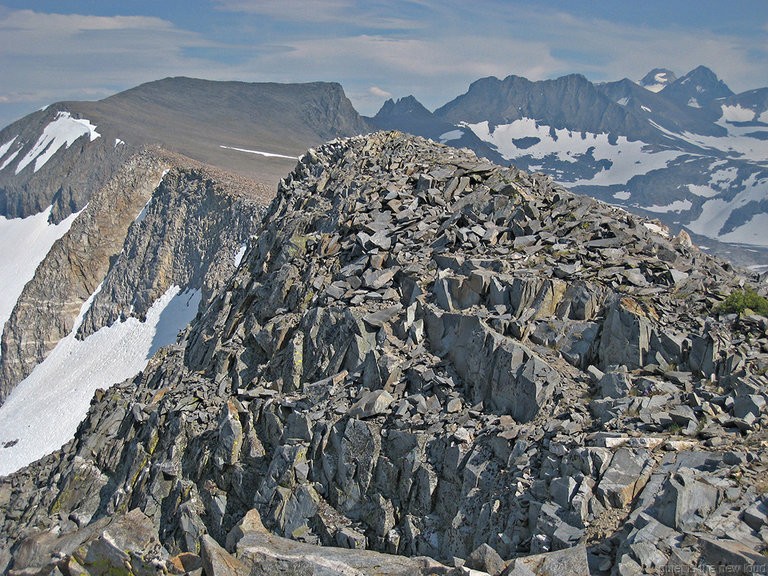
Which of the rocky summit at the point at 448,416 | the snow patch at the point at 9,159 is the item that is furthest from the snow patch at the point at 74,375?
the snow patch at the point at 9,159

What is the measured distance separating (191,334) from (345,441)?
18146mm

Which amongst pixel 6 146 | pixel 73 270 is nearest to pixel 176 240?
pixel 73 270

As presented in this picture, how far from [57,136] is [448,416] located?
148863mm

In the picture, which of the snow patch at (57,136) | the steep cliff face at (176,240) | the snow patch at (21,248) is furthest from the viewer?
the snow patch at (57,136)

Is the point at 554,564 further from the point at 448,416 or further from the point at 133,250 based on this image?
the point at 133,250

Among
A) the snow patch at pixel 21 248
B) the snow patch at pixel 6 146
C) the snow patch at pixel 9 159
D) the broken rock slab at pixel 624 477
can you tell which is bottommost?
the snow patch at pixel 21 248

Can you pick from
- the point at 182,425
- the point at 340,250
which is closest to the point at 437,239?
the point at 340,250

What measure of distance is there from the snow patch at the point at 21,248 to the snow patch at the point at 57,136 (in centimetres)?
1835

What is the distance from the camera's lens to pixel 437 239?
2308 cm

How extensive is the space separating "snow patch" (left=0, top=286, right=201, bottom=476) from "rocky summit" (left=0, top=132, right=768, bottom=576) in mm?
30950

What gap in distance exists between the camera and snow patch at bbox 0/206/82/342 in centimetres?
9425

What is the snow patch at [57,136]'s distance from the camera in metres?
131

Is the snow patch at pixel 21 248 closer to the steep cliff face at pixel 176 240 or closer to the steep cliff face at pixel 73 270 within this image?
the steep cliff face at pixel 73 270

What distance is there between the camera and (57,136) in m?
138
